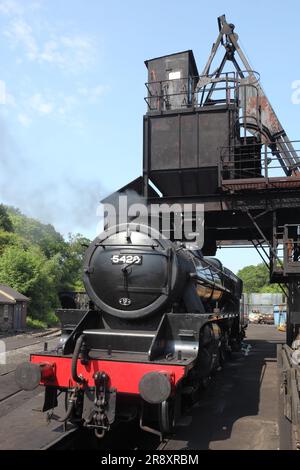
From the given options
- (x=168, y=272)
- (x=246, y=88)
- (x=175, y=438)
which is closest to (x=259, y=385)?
(x=175, y=438)

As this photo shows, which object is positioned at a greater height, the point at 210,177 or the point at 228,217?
the point at 210,177

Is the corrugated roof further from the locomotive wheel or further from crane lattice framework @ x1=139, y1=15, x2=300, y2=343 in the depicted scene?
the locomotive wheel

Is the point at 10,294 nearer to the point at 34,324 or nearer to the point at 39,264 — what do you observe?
the point at 34,324

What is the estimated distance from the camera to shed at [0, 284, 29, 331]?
27469mm

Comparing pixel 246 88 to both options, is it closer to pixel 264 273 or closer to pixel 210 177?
pixel 210 177

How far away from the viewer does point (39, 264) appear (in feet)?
117

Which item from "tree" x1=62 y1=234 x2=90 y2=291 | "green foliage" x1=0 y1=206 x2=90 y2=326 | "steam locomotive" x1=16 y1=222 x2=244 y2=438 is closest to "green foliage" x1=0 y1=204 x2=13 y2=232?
"green foliage" x1=0 y1=206 x2=90 y2=326

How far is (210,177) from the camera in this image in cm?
1241

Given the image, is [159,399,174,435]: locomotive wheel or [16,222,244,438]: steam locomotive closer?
[159,399,174,435]: locomotive wheel

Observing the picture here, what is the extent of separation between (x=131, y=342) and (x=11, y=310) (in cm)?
2447

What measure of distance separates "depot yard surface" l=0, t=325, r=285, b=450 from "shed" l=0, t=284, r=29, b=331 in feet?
57.4

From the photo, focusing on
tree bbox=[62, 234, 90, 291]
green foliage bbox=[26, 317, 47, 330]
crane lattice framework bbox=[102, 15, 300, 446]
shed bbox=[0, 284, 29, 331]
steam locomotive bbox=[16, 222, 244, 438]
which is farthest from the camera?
tree bbox=[62, 234, 90, 291]

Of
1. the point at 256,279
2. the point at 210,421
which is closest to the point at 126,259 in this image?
the point at 210,421
